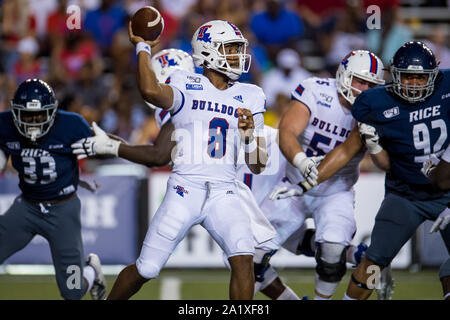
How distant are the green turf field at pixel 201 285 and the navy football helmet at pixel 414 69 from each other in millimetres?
2263

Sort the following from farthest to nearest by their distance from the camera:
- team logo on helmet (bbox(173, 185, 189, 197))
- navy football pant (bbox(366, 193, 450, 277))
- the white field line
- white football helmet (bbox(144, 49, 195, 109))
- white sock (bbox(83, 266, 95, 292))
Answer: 1. the white field line
2. white football helmet (bbox(144, 49, 195, 109))
3. white sock (bbox(83, 266, 95, 292))
4. navy football pant (bbox(366, 193, 450, 277))
5. team logo on helmet (bbox(173, 185, 189, 197))

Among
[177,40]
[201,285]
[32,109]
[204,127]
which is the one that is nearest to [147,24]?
[204,127]

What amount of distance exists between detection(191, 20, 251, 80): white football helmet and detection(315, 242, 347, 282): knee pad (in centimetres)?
142

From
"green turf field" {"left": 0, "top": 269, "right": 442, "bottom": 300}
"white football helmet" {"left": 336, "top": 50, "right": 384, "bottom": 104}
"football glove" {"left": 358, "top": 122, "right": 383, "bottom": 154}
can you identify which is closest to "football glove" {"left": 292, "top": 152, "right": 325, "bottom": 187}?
"football glove" {"left": 358, "top": 122, "right": 383, "bottom": 154}

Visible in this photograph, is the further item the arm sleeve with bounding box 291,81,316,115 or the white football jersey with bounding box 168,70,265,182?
the arm sleeve with bounding box 291,81,316,115

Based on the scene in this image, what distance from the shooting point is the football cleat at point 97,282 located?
6.15 meters

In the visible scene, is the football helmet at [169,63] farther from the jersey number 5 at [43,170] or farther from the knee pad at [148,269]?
the knee pad at [148,269]

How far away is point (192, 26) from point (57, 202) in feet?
15.9

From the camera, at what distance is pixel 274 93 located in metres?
10.2

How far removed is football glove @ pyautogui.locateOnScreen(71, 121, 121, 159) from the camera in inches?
216

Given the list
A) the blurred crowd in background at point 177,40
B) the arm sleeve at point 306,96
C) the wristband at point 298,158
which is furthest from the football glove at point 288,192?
the blurred crowd in background at point 177,40

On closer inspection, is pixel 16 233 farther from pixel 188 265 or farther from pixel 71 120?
pixel 188 265

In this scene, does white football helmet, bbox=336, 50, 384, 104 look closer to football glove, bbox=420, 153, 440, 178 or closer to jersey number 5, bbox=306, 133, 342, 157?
jersey number 5, bbox=306, 133, 342, 157
